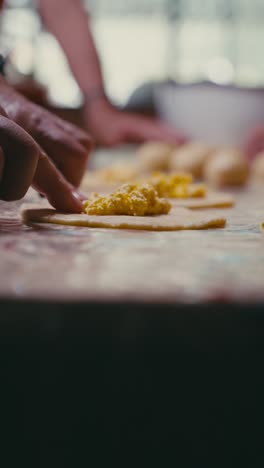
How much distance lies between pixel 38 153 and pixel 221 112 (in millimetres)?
1732

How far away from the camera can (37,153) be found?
75 cm

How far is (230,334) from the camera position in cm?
47

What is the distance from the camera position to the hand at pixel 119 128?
2619 mm

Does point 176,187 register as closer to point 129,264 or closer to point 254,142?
point 129,264

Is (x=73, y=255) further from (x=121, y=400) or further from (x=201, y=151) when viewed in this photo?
(x=201, y=151)

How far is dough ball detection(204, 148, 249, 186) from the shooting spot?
5.81 feet

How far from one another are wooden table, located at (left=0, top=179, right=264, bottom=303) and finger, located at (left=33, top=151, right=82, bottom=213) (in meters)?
0.05

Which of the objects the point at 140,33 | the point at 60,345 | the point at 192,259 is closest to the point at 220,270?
the point at 192,259

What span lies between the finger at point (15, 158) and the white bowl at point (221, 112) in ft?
5.67

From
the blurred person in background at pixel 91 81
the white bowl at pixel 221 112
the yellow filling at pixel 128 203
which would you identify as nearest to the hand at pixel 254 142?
the white bowl at pixel 221 112

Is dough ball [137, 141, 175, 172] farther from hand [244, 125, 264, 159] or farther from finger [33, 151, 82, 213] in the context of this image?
finger [33, 151, 82, 213]

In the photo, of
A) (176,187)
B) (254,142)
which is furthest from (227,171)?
(254,142)

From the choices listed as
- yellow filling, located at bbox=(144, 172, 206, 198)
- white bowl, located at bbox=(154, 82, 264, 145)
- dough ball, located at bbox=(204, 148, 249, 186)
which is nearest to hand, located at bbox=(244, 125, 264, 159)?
white bowl, located at bbox=(154, 82, 264, 145)

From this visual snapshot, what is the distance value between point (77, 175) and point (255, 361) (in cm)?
62
